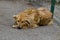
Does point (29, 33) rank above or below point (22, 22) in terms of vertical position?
below

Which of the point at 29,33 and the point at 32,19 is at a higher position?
the point at 32,19

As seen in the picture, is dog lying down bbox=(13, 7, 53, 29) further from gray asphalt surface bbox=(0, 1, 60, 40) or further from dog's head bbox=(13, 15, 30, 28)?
gray asphalt surface bbox=(0, 1, 60, 40)

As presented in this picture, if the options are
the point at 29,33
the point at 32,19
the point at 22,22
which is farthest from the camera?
the point at 32,19

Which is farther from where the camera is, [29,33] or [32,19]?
[32,19]

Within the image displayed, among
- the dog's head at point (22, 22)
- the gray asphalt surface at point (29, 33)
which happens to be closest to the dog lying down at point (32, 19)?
the dog's head at point (22, 22)

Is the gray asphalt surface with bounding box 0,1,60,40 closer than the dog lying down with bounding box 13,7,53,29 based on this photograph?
Yes

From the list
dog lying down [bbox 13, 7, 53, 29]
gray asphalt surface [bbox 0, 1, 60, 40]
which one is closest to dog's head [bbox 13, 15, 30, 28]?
dog lying down [bbox 13, 7, 53, 29]

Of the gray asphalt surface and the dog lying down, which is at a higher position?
the dog lying down

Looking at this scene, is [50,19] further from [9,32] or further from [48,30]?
[9,32]

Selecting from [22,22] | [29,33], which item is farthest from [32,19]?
[29,33]

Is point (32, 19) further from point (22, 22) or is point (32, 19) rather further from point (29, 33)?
point (29, 33)

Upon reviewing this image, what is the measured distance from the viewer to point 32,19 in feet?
14.3

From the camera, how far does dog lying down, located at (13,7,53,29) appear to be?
14.0 ft

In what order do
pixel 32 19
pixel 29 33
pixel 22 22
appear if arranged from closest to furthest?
pixel 29 33 < pixel 22 22 < pixel 32 19
